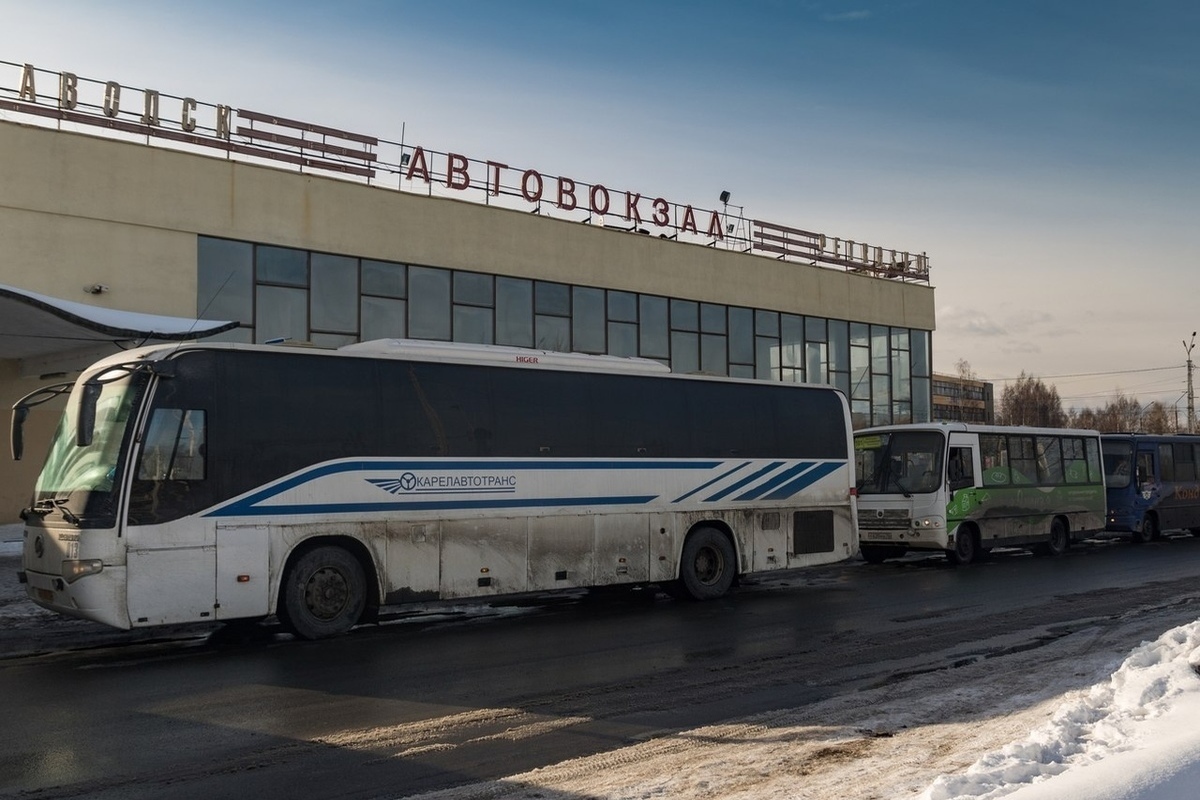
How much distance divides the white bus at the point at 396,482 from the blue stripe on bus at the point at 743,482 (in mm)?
29

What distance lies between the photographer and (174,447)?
37.6 ft

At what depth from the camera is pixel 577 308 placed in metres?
31.7

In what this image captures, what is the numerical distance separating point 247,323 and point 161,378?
1420cm

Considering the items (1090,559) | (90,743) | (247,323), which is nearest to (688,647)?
(90,743)

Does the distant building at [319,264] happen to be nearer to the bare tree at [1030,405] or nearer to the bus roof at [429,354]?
the bus roof at [429,354]

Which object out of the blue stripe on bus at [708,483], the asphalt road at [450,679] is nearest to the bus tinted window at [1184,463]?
the asphalt road at [450,679]

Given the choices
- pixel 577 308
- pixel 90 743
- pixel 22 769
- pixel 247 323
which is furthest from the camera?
pixel 577 308

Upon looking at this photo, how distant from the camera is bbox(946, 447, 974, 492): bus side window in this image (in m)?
22.1

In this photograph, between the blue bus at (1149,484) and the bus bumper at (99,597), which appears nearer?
the bus bumper at (99,597)

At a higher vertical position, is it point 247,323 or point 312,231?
point 312,231

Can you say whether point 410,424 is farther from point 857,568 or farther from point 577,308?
point 577,308

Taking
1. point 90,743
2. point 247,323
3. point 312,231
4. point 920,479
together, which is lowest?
point 90,743

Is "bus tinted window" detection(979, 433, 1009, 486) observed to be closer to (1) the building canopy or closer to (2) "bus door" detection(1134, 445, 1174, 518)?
(2) "bus door" detection(1134, 445, 1174, 518)

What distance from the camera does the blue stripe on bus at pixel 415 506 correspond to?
1181 centimetres
